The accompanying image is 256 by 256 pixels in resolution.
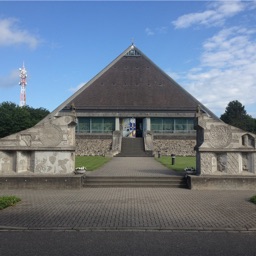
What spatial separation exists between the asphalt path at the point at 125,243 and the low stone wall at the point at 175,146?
40.2m

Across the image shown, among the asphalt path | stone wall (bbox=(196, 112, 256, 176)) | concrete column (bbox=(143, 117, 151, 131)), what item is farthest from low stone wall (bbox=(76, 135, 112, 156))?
the asphalt path

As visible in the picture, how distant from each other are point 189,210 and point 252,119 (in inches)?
3974

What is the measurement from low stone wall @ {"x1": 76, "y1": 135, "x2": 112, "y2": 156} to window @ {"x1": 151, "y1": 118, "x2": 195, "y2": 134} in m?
7.24

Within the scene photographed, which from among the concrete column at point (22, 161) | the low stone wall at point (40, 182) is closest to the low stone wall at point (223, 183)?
the low stone wall at point (40, 182)

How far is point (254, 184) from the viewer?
1448 centimetres

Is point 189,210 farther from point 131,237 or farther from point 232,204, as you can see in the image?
point 131,237

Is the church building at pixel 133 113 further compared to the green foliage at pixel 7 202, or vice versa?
the church building at pixel 133 113

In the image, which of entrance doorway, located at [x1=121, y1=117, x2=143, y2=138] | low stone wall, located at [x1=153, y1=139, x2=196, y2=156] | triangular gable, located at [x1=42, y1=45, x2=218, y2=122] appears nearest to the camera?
low stone wall, located at [x1=153, y1=139, x2=196, y2=156]

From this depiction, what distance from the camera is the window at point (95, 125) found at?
50312 mm

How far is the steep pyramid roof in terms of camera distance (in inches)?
2053

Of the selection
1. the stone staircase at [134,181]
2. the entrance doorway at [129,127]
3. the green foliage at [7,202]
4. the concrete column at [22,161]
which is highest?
the entrance doorway at [129,127]

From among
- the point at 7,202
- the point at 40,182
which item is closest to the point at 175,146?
the point at 40,182

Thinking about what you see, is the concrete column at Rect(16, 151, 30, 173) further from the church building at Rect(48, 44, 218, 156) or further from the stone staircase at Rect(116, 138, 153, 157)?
the stone staircase at Rect(116, 138, 153, 157)

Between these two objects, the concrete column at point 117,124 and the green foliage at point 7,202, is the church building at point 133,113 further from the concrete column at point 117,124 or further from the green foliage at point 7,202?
the green foliage at point 7,202
